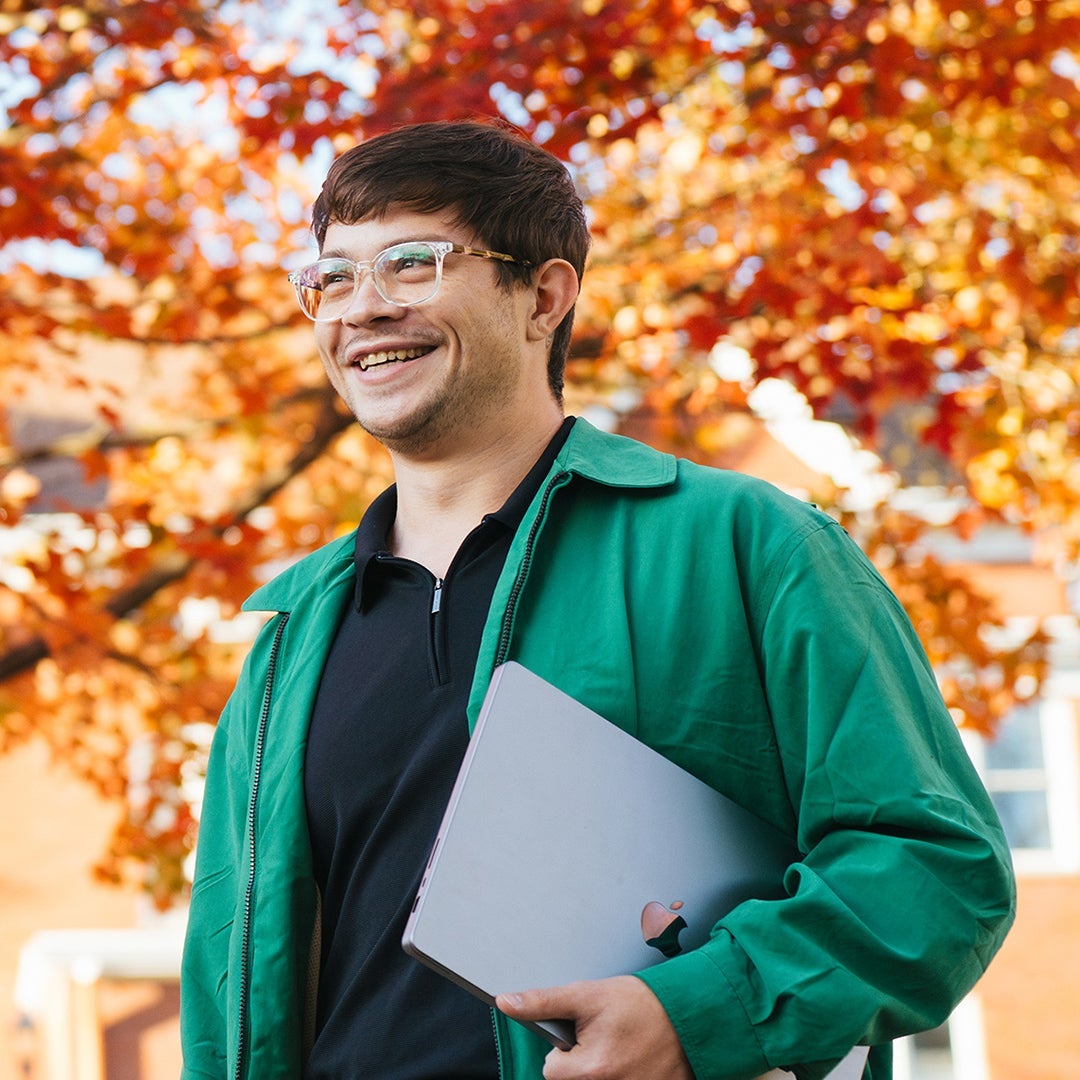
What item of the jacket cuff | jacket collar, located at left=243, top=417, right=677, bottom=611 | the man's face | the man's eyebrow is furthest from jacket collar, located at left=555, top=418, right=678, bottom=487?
the jacket cuff

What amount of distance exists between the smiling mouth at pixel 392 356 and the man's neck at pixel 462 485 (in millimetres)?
163

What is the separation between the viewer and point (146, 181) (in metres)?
7.66

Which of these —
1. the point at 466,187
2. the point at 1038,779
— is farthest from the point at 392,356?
the point at 1038,779

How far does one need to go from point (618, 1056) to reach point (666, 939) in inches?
6.8

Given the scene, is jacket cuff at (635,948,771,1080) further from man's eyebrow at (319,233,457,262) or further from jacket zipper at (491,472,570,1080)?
man's eyebrow at (319,233,457,262)

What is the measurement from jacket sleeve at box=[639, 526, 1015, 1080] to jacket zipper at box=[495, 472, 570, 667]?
340 mm

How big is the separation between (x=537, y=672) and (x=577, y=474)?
327mm

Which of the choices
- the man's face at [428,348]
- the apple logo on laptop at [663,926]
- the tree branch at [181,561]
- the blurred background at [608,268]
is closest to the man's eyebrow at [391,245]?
the man's face at [428,348]

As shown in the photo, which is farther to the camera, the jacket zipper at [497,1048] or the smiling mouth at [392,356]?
the smiling mouth at [392,356]

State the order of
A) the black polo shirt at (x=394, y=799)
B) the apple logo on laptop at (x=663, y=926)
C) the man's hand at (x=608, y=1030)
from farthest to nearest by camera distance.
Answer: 1. the black polo shirt at (x=394, y=799)
2. the apple logo on laptop at (x=663, y=926)
3. the man's hand at (x=608, y=1030)

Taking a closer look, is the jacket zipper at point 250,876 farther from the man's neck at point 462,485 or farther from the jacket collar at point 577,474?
the man's neck at point 462,485

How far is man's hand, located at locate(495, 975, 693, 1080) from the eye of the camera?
5.10 ft

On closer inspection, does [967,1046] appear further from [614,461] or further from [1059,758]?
[614,461]

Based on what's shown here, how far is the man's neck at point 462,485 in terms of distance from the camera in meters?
2.23
